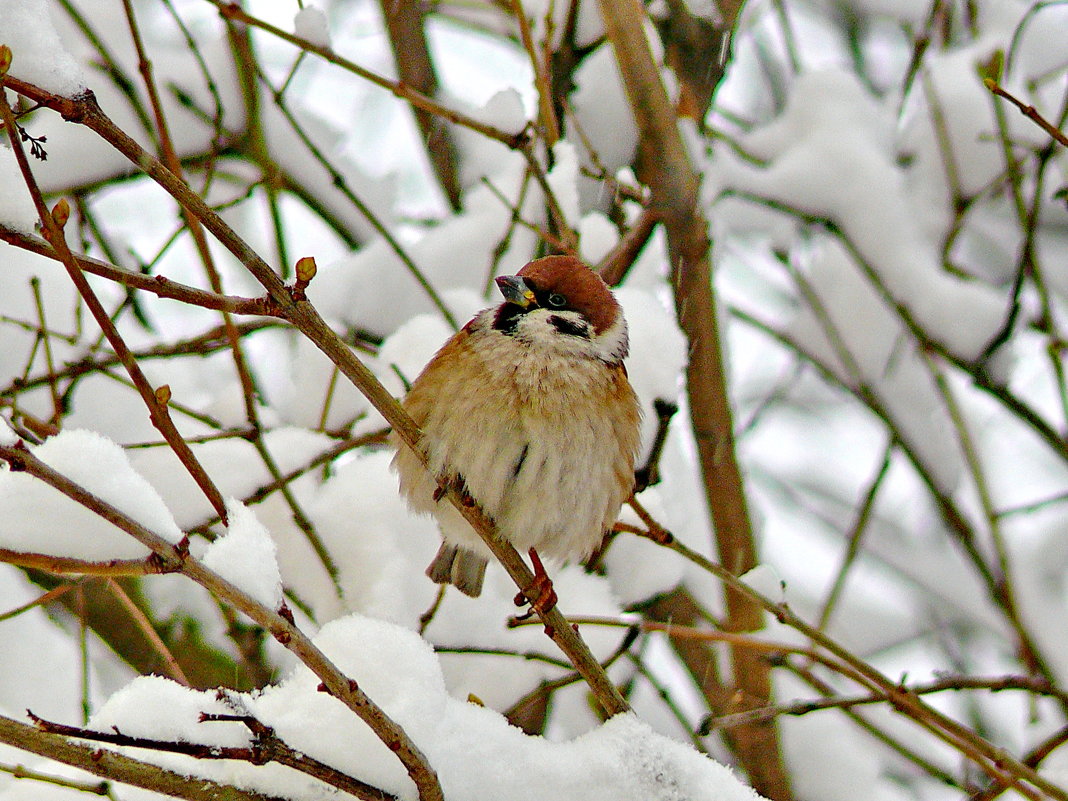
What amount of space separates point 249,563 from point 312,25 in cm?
172

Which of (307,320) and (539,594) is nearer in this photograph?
(307,320)

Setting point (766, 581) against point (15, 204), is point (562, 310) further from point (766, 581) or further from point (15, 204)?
point (15, 204)

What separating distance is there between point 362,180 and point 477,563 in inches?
71.2

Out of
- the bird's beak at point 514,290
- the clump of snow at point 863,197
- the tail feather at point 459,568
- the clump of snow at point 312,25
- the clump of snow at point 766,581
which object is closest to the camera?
the clump of snow at point 766,581

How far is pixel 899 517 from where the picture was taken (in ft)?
20.4

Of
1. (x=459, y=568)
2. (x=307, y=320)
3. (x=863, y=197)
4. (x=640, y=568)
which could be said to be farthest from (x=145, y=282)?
(x=863, y=197)

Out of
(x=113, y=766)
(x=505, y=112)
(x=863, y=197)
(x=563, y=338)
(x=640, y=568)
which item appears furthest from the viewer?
(x=863, y=197)

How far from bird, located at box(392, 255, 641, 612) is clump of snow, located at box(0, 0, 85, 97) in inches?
48.6

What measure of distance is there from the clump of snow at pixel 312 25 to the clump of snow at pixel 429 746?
1590 mm

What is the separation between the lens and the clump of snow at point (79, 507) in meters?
1.46

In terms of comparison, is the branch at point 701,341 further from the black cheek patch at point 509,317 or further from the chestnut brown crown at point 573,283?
the black cheek patch at point 509,317

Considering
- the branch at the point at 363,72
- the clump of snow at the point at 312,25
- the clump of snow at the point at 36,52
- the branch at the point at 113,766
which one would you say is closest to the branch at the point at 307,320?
the clump of snow at the point at 36,52

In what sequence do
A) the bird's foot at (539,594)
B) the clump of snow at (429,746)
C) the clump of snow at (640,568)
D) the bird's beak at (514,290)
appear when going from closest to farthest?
the clump of snow at (429,746), the bird's foot at (539,594), the bird's beak at (514,290), the clump of snow at (640,568)

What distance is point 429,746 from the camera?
5.80 feet
